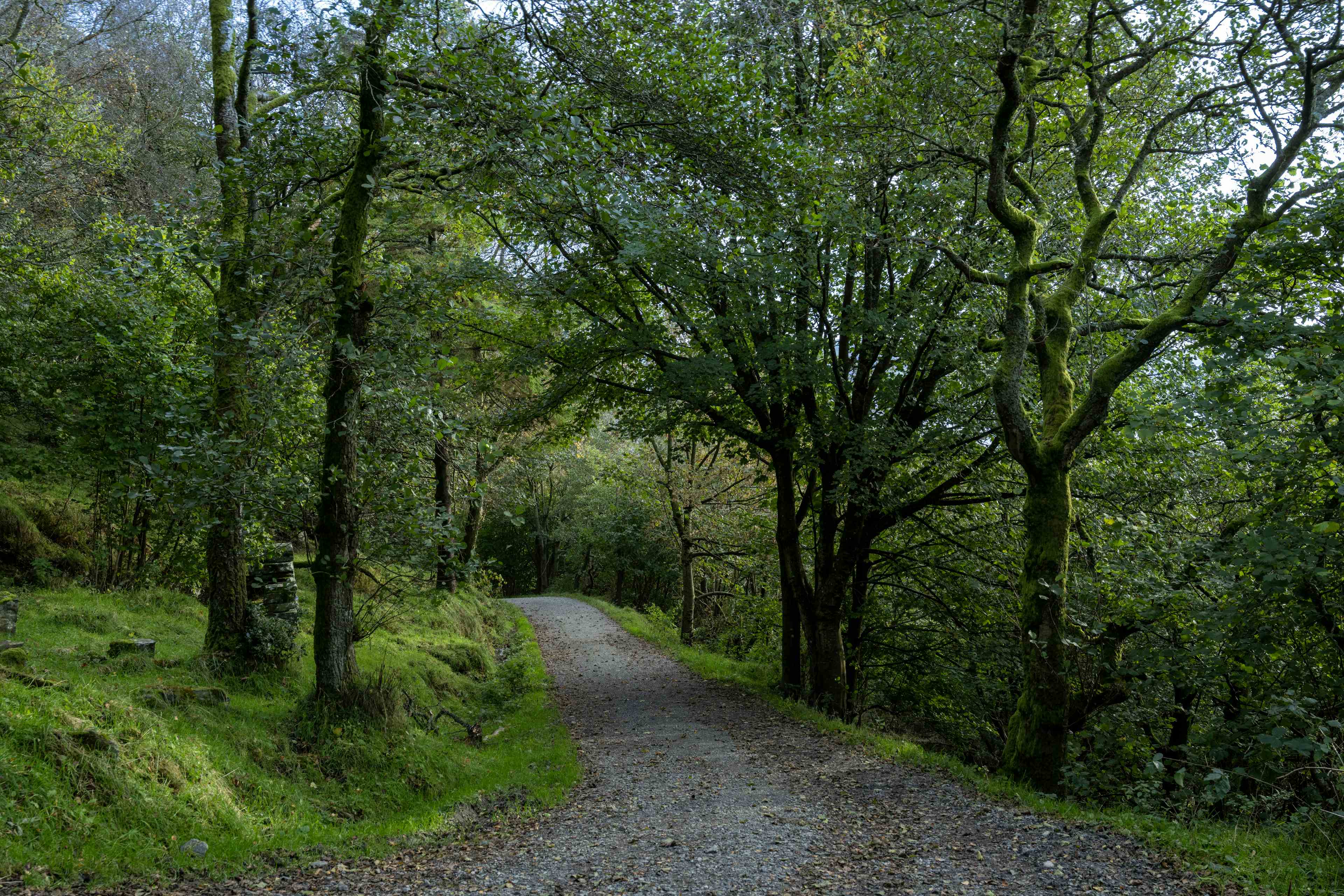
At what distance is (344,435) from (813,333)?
7.02 meters

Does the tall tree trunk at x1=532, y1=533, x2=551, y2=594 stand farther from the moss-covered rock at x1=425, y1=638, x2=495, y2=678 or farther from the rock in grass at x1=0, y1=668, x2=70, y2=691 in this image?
the rock in grass at x1=0, y1=668, x2=70, y2=691

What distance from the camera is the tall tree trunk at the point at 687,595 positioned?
70.6ft

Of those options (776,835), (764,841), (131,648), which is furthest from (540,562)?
(764,841)

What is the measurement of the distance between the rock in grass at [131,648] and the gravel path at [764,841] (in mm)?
4168

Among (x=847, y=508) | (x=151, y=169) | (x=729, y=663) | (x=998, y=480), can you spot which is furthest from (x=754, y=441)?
(x=151, y=169)

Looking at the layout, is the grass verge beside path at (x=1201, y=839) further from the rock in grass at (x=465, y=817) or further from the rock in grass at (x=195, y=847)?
the rock in grass at (x=195, y=847)

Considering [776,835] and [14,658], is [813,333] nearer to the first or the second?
[776,835]

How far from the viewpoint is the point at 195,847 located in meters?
5.34

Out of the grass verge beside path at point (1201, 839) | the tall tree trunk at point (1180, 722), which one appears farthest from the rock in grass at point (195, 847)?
the tall tree trunk at point (1180, 722)

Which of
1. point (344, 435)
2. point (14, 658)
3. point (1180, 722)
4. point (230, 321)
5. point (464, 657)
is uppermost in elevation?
point (230, 321)

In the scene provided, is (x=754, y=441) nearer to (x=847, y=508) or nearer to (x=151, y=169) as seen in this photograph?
(x=847, y=508)

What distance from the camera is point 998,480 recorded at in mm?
12133

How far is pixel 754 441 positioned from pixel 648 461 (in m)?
10.1

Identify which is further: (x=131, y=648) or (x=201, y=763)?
(x=131, y=648)
